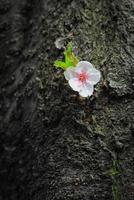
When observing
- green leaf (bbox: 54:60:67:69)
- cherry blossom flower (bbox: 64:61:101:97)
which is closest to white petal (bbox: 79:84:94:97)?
cherry blossom flower (bbox: 64:61:101:97)

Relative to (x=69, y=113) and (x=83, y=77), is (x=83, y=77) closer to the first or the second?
(x=83, y=77)

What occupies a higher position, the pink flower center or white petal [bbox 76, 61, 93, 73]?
white petal [bbox 76, 61, 93, 73]

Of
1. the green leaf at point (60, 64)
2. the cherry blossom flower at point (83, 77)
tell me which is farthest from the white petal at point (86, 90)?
the green leaf at point (60, 64)

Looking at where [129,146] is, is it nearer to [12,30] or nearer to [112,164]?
[112,164]

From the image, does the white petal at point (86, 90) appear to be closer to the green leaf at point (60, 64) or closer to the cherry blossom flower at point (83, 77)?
the cherry blossom flower at point (83, 77)

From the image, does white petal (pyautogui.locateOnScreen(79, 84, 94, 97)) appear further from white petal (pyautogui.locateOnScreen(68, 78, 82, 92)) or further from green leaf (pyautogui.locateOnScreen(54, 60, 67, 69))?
green leaf (pyautogui.locateOnScreen(54, 60, 67, 69))

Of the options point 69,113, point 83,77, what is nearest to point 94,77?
point 83,77
